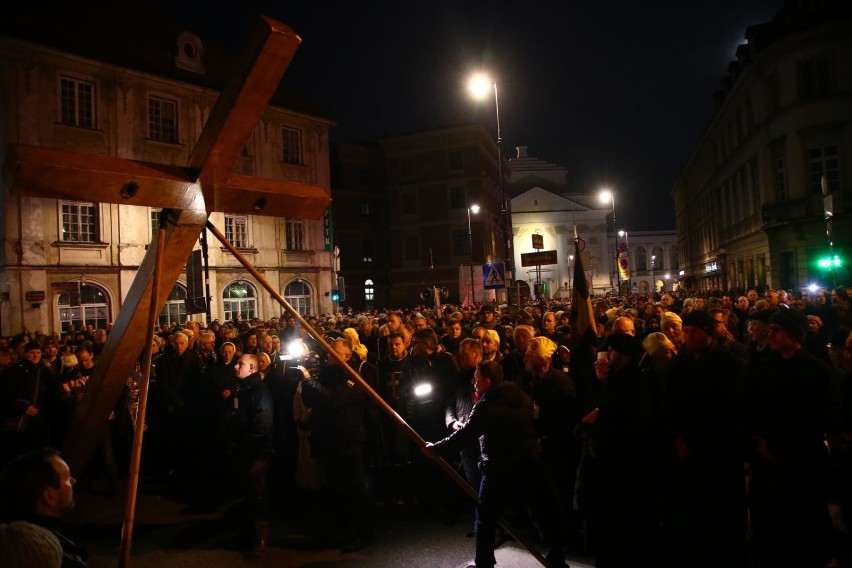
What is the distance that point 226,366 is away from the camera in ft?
25.0

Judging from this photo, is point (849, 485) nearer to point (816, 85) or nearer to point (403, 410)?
point (403, 410)

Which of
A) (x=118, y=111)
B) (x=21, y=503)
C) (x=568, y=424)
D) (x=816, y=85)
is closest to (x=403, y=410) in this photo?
(x=568, y=424)

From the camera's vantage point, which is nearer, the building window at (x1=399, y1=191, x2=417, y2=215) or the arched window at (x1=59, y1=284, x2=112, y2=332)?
the arched window at (x1=59, y1=284, x2=112, y2=332)

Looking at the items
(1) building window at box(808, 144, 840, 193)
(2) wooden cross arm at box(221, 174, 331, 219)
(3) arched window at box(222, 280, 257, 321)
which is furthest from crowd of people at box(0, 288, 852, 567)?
(1) building window at box(808, 144, 840, 193)

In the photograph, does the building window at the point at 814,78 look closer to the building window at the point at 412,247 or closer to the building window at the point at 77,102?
the building window at the point at 412,247

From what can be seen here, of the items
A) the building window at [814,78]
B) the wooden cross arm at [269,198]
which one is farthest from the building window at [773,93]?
the wooden cross arm at [269,198]

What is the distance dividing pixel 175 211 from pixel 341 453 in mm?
3397

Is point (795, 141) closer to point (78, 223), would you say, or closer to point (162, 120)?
point (162, 120)

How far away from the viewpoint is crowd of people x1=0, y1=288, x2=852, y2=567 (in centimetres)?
423

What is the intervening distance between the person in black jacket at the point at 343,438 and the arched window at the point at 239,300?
2593 centimetres

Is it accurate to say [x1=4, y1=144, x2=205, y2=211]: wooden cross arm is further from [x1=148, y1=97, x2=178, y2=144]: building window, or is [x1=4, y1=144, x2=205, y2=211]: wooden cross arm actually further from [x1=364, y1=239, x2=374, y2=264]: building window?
[x1=364, y1=239, x2=374, y2=264]: building window

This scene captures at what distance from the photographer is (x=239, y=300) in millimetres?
31172

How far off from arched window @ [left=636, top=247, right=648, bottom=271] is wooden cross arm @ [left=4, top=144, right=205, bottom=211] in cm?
11841

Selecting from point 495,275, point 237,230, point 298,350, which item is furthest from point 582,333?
point 237,230
